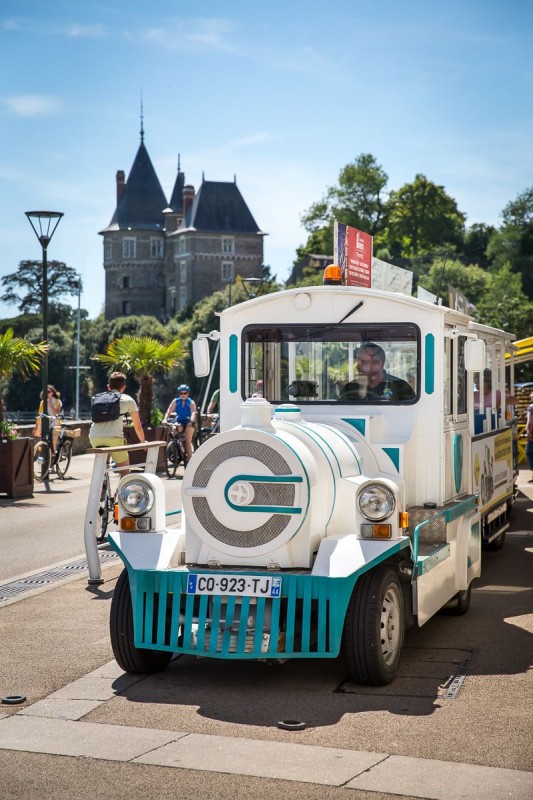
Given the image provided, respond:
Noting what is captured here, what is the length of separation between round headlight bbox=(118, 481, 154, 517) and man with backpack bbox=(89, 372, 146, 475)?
5046 mm

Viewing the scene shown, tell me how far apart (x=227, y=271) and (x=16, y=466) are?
420 ft

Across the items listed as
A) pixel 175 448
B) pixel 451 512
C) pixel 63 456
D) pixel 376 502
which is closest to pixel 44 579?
pixel 451 512

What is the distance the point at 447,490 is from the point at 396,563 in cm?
177

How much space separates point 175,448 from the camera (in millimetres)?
24219

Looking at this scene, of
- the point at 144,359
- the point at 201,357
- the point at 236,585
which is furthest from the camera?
the point at 144,359

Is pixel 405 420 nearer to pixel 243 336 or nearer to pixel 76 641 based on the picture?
pixel 243 336

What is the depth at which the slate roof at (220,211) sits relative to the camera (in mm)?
145125

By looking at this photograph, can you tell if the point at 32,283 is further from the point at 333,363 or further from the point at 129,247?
the point at 333,363

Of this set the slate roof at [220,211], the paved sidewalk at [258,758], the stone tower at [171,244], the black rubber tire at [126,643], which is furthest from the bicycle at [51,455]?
the slate roof at [220,211]

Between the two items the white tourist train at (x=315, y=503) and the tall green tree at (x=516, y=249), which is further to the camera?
the tall green tree at (x=516, y=249)

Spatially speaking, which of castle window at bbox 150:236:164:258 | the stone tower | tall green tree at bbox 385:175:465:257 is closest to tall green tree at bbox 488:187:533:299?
tall green tree at bbox 385:175:465:257

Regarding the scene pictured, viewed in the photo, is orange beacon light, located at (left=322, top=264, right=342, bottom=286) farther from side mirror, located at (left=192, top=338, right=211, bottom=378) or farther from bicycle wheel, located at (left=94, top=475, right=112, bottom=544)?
bicycle wheel, located at (left=94, top=475, right=112, bottom=544)

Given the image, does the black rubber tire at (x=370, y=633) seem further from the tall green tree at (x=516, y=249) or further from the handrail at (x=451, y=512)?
the tall green tree at (x=516, y=249)

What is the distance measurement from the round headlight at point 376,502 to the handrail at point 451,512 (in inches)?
18.2
